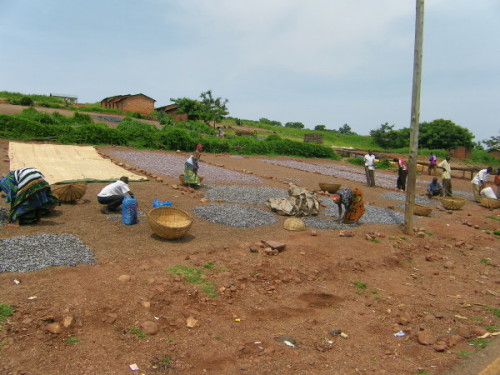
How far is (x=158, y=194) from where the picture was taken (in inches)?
474

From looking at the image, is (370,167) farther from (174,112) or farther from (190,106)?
(174,112)

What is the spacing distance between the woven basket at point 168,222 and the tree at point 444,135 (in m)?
41.9

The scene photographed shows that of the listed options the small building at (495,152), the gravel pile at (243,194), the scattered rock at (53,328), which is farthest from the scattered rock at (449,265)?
the small building at (495,152)

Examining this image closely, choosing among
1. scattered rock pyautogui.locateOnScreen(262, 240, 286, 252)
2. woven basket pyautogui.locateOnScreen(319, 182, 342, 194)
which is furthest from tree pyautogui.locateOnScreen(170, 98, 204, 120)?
scattered rock pyautogui.locateOnScreen(262, 240, 286, 252)

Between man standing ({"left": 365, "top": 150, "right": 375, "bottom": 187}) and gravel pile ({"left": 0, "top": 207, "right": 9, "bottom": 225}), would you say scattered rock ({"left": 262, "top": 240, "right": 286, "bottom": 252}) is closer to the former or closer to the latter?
gravel pile ({"left": 0, "top": 207, "right": 9, "bottom": 225})

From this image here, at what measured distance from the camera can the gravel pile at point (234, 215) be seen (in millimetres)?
9938

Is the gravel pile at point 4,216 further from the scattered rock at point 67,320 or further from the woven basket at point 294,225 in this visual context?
the woven basket at point 294,225

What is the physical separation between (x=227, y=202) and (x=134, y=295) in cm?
694

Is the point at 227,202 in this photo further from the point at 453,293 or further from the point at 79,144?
the point at 79,144

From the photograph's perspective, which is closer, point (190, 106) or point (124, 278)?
point (124, 278)

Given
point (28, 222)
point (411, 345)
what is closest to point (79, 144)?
point (28, 222)

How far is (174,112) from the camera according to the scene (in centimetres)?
4812

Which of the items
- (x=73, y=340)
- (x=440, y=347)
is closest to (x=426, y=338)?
(x=440, y=347)

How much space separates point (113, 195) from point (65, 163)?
9016 millimetres
